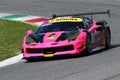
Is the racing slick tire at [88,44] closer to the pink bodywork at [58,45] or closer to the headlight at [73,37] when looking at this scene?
the pink bodywork at [58,45]

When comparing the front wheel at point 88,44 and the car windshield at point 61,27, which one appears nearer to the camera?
the front wheel at point 88,44

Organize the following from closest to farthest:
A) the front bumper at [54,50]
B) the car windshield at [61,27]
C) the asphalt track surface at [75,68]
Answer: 1. the asphalt track surface at [75,68]
2. the front bumper at [54,50]
3. the car windshield at [61,27]

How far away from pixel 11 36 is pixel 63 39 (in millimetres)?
4505

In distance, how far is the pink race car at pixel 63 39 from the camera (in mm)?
14992

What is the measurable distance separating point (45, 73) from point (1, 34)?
738 centimetres

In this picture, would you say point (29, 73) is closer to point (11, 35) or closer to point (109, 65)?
point (109, 65)

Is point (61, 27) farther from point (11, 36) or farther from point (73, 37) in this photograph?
point (11, 36)

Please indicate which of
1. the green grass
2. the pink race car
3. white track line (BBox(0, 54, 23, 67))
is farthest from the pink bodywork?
the green grass

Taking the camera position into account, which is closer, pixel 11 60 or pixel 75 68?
pixel 75 68

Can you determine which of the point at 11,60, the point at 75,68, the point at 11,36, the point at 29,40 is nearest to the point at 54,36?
the point at 29,40

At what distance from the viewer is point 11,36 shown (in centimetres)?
1930

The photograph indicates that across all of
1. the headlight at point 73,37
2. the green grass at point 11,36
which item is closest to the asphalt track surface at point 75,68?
the headlight at point 73,37

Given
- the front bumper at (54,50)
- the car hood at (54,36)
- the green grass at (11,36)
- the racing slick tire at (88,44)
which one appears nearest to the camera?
A: the front bumper at (54,50)

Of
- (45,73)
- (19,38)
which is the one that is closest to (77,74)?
(45,73)
